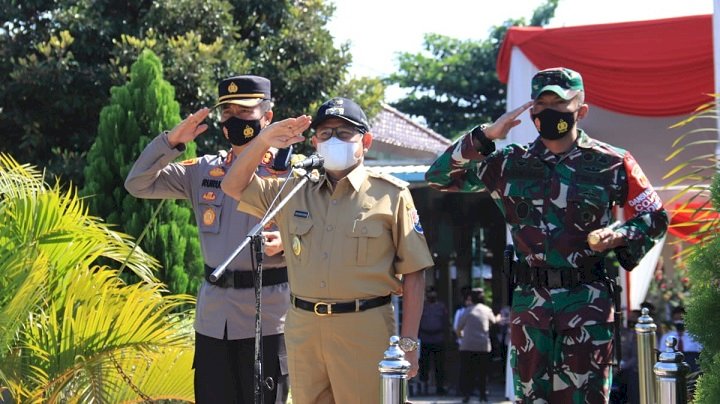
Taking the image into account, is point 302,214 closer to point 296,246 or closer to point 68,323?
point 296,246

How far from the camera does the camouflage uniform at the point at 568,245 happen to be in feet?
13.7

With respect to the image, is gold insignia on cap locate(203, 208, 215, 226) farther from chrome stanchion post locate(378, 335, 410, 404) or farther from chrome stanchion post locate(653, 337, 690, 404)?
chrome stanchion post locate(653, 337, 690, 404)

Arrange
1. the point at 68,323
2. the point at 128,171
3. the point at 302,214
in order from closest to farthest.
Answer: the point at 302,214, the point at 68,323, the point at 128,171

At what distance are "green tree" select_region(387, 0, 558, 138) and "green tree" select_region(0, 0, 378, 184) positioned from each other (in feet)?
83.3

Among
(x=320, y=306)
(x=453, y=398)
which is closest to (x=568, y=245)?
(x=320, y=306)

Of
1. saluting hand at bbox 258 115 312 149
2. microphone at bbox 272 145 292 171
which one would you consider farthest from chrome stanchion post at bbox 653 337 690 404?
microphone at bbox 272 145 292 171

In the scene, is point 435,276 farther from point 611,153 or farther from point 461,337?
point 611,153

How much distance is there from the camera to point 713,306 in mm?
3744

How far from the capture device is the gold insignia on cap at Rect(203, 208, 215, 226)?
4.93 meters

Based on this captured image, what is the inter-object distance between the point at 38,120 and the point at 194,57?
220cm

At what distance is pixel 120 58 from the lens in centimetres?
1241

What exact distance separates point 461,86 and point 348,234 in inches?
1388

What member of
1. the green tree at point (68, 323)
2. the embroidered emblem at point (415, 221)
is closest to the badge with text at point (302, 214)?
the embroidered emblem at point (415, 221)

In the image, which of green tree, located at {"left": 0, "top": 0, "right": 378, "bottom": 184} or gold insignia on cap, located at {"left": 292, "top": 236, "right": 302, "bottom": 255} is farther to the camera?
green tree, located at {"left": 0, "top": 0, "right": 378, "bottom": 184}
